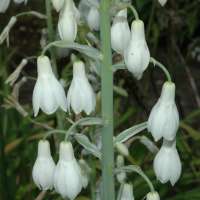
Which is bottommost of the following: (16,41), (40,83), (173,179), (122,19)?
(173,179)

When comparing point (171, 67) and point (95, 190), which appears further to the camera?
point (171, 67)

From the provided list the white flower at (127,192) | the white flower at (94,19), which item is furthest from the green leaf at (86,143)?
the white flower at (94,19)

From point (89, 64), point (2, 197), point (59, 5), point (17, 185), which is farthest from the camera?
point (17, 185)

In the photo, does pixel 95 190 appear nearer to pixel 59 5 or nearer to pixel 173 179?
pixel 173 179

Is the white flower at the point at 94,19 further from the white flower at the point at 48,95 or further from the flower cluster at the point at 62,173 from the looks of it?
the flower cluster at the point at 62,173

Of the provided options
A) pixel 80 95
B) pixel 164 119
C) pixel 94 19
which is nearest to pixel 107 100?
pixel 80 95

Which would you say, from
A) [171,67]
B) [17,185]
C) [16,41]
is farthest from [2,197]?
[16,41]
